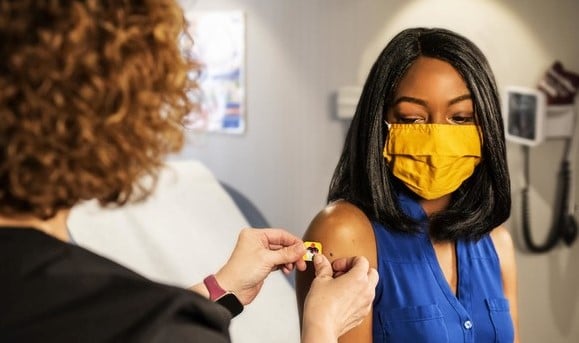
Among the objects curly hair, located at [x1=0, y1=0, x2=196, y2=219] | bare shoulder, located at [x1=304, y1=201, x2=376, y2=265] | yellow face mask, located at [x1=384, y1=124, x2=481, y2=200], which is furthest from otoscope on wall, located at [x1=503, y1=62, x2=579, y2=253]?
curly hair, located at [x1=0, y1=0, x2=196, y2=219]

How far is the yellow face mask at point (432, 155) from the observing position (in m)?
1.48

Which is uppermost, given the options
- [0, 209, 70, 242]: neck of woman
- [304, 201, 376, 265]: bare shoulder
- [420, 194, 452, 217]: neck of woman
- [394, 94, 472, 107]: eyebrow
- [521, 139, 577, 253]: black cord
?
[394, 94, 472, 107]: eyebrow

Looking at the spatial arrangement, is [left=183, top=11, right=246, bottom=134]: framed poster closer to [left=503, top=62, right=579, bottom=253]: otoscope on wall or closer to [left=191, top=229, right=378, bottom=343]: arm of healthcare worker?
[left=503, top=62, right=579, bottom=253]: otoscope on wall

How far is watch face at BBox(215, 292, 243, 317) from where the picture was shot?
122 cm

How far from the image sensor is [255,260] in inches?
50.4

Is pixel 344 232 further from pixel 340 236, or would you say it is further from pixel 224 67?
pixel 224 67

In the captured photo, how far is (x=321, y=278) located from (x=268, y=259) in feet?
0.52

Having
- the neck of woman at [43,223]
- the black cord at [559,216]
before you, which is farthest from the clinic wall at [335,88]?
the neck of woman at [43,223]

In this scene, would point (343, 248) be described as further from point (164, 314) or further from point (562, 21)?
point (562, 21)

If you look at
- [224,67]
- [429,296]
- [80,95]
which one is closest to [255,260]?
[429,296]

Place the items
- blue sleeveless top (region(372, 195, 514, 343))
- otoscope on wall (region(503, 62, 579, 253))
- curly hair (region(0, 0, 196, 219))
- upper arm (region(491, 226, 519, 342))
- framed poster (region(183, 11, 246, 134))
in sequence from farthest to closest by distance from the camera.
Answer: framed poster (region(183, 11, 246, 134)) → otoscope on wall (region(503, 62, 579, 253)) → upper arm (region(491, 226, 519, 342)) → blue sleeveless top (region(372, 195, 514, 343)) → curly hair (region(0, 0, 196, 219))

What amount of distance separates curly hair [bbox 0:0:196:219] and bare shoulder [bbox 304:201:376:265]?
28.9 inches

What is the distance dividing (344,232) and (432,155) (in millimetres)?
262

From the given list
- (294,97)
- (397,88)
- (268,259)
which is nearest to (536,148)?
(294,97)
